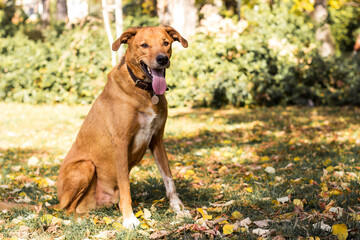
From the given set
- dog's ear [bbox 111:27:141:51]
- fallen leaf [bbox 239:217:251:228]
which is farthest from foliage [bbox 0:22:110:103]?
fallen leaf [bbox 239:217:251:228]

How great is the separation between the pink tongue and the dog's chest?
215mm

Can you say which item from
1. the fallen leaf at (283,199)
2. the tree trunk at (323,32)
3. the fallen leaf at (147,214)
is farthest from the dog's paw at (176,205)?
the tree trunk at (323,32)

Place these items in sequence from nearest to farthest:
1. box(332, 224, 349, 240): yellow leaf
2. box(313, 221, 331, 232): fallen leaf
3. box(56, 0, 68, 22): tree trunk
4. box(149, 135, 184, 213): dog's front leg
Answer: box(332, 224, 349, 240): yellow leaf → box(313, 221, 331, 232): fallen leaf → box(149, 135, 184, 213): dog's front leg → box(56, 0, 68, 22): tree trunk

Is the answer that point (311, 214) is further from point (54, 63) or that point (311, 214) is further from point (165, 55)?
point (54, 63)

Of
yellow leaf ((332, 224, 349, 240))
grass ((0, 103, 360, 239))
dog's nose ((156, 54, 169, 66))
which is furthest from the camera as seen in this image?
dog's nose ((156, 54, 169, 66))

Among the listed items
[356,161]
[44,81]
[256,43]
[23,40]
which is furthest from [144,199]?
[23,40]

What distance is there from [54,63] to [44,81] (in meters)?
0.66

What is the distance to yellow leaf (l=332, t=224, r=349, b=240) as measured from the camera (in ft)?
8.46

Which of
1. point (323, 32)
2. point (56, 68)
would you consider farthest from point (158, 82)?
point (323, 32)

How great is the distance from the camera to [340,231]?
2.61 m

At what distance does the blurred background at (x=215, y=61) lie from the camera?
10.5 metres

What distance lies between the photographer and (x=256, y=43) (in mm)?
10734

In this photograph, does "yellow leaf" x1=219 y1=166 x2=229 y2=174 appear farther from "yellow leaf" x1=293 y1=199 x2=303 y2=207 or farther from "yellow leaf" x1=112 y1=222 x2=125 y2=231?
"yellow leaf" x1=112 y1=222 x2=125 y2=231

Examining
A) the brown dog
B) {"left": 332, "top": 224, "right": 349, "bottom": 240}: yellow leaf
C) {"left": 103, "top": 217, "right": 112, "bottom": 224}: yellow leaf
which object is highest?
the brown dog
